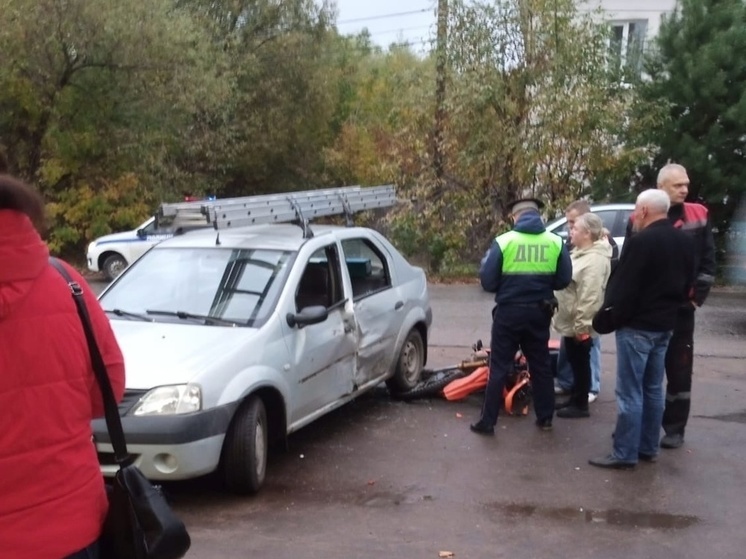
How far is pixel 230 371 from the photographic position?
18.8 feet

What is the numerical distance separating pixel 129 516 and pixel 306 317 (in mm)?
3838

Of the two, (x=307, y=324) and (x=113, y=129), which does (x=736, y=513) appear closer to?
(x=307, y=324)

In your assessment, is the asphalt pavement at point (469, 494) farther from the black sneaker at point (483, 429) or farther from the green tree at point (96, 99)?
the green tree at point (96, 99)

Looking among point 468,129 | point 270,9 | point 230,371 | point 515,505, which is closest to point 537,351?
point 515,505

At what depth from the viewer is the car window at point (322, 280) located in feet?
23.1

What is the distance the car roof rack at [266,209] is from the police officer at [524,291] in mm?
1414

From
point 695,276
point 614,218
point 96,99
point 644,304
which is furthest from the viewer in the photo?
point 96,99

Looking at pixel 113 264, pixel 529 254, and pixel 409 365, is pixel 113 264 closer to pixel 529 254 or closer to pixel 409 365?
pixel 409 365

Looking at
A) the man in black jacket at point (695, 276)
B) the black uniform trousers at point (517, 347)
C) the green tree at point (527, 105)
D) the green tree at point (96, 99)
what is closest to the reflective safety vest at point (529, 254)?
the black uniform trousers at point (517, 347)

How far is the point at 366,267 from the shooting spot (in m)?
8.20

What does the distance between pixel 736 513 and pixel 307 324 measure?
2.86 m

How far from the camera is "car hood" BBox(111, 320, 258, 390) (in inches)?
219

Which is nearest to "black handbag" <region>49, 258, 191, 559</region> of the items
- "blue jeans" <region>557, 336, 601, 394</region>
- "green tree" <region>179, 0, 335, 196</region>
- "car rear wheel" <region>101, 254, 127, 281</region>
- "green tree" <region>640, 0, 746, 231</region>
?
"blue jeans" <region>557, 336, 601, 394</region>

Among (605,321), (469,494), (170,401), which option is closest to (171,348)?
(170,401)
